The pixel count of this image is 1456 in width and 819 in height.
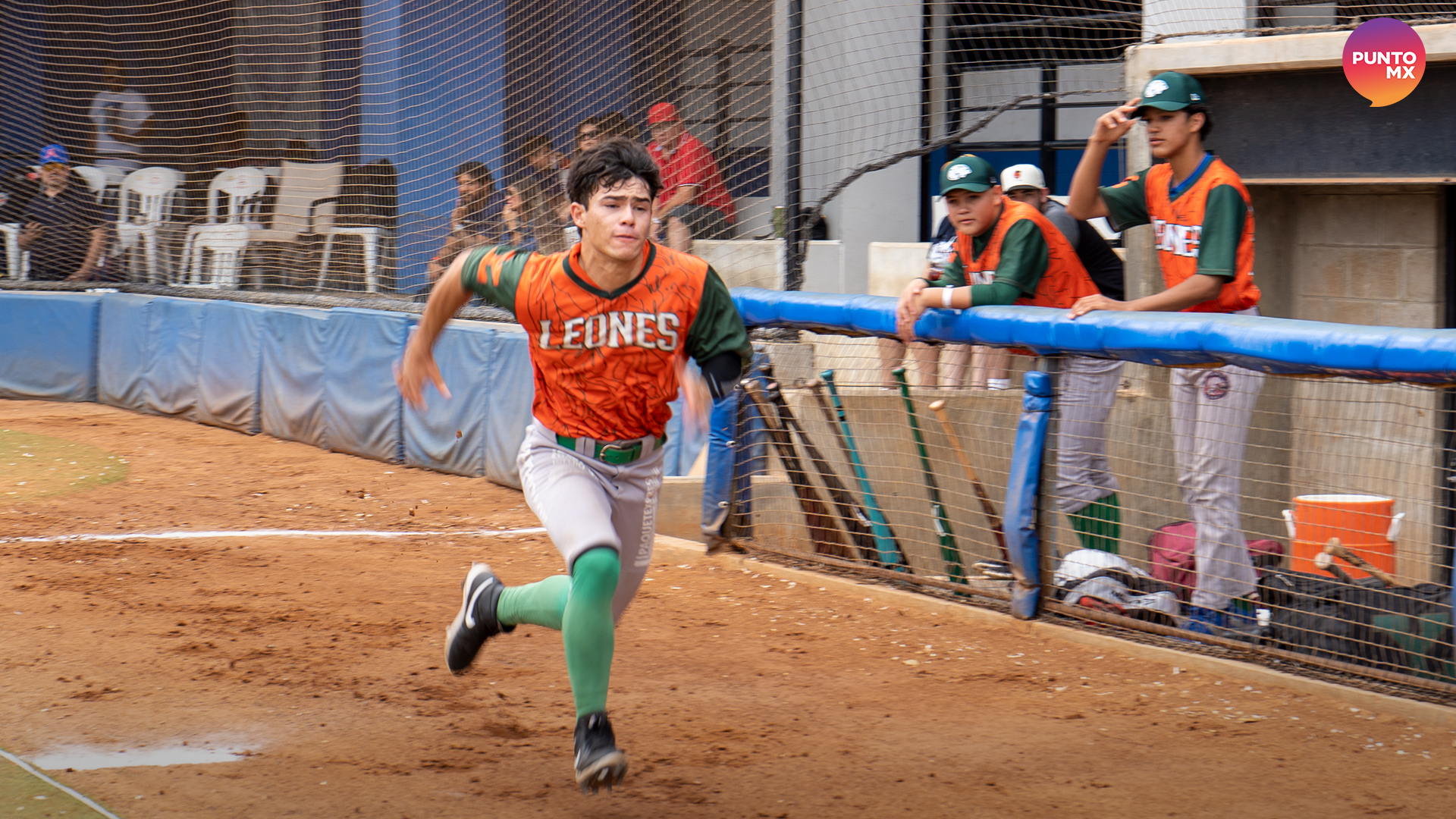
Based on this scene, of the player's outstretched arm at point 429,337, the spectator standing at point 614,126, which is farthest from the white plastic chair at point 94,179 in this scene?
the player's outstretched arm at point 429,337

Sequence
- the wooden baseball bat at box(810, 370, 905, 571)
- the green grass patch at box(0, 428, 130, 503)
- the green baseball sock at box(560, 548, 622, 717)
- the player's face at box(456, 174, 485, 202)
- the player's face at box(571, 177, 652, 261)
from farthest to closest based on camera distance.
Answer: the player's face at box(456, 174, 485, 202)
the green grass patch at box(0, 428, 130, 503)
the wooden baseball bat at box(810, 370, 905, 571)
the player's face at box(571, 177, 652, 261)
the green baseball sock at box(560, 548, 622, 717)

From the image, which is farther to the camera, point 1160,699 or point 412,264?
point 412,264

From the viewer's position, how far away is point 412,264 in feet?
36.2

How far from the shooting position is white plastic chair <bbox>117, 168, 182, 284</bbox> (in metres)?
13.1

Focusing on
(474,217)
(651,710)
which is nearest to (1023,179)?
(651,710)

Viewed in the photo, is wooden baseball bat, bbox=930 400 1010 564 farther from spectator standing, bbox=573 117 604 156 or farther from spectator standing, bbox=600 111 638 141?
spectator standing, bbox=600 111 638 141

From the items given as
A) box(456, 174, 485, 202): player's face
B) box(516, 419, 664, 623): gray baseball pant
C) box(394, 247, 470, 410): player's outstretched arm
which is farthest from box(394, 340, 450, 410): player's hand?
box(456, 174, 485, 202): player's face

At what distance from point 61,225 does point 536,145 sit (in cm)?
619

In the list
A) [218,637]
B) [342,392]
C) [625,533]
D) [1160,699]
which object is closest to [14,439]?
[342,392]

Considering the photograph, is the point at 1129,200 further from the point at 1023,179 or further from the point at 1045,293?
the point at 1023,179

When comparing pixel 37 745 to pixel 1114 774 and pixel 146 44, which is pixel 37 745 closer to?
pixel 1114 774

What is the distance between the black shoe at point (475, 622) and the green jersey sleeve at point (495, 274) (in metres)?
0.88

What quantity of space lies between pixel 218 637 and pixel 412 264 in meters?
6.09

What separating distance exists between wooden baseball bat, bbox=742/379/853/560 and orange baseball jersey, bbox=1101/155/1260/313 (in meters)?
1.88
